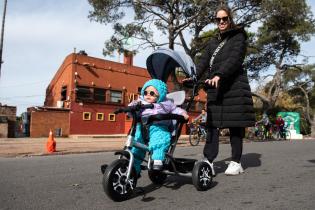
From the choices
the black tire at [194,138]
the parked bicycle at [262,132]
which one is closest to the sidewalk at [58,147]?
the black tire at [194,138]

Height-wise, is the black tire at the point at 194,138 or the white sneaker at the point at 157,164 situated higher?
the black tire at the point at 194,138

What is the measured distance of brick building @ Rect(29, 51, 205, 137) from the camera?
94.0 ft

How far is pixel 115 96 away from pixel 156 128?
29.3 meters

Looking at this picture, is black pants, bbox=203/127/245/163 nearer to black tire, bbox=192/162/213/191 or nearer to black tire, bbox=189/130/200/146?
black tire, bbox=192/162/213/191

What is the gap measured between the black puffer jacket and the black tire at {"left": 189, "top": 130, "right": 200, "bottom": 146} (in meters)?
11.6

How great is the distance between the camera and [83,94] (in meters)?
30.7

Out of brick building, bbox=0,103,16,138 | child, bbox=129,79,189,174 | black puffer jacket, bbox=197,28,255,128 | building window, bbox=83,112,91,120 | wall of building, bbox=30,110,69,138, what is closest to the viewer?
child, bbox=129,79,189,174

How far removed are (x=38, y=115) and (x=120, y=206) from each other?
84.2 ft

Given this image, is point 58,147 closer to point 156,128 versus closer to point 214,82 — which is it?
point 214,82

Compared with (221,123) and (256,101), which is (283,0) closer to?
(221,123)

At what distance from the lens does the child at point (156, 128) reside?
13.7ft

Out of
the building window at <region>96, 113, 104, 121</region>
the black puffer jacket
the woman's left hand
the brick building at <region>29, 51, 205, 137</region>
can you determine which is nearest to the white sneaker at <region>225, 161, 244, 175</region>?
the black puffer jacket

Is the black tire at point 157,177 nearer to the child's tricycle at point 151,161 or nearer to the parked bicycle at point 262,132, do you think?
the child's tricycle at point 151,161

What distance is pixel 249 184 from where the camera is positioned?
4.71 metres
